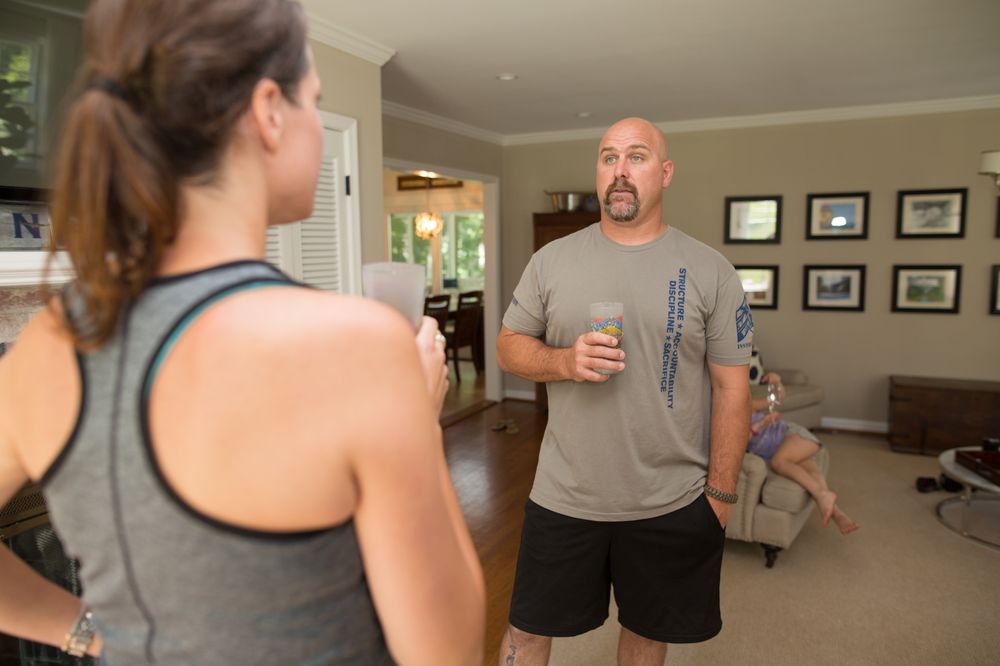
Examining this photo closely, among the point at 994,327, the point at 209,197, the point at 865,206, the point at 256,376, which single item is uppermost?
the point at 865,206

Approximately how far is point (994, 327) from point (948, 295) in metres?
0.40

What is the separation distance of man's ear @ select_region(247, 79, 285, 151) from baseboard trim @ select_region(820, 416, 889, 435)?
19.8ft

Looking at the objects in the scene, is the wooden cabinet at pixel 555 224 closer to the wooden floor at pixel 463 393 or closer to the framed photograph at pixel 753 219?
the wooden floor at pixel 463 393

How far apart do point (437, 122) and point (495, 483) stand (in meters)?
3.07

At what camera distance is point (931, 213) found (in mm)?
5312

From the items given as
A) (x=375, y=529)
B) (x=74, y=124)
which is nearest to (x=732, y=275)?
(x=375, y=529)

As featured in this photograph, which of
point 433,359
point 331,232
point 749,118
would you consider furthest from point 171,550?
point 749,118

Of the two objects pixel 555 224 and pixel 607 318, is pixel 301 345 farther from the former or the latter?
pixel 555 224

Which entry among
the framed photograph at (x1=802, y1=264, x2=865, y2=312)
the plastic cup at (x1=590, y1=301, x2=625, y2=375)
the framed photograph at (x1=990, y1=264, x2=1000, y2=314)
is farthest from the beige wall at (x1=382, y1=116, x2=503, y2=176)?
the framed photograph at (x1=990, y1=264, x2=1000, y2=314)

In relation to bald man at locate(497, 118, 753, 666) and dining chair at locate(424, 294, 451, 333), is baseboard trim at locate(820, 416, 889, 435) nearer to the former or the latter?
dining chair at locate(424, 294, 451, 333)

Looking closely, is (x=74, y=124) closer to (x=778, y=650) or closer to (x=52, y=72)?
(x=52, y=72)

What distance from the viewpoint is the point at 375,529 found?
1.82ft

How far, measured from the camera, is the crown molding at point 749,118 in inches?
203

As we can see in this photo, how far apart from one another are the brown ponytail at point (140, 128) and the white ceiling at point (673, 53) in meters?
2.83
